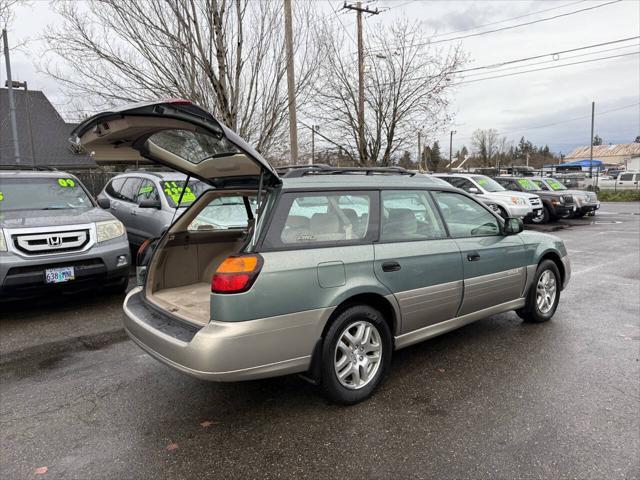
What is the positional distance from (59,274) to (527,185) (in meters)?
16.3

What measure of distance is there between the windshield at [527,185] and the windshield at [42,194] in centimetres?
1511

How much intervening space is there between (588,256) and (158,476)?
376 inches

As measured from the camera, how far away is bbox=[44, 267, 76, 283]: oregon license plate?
4.96 m

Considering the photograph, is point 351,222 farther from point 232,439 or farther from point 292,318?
point 232,439

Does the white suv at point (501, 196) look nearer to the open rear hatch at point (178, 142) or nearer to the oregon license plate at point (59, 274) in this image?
the oregon license plate at point (59, 274)

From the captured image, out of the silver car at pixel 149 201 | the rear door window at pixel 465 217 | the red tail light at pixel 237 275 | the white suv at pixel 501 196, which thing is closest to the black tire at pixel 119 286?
the silver car at pixel 149 201

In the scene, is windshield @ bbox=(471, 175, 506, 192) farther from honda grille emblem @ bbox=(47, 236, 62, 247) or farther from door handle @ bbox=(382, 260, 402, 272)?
honda grille emblem @ bbox=(47, 236, 62, 247)

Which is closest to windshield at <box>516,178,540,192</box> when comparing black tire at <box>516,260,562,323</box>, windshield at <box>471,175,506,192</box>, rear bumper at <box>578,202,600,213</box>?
rear bumper at <box>578,202,600,213</box>

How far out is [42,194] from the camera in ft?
20.5

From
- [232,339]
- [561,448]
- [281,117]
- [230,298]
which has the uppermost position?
[281,117]

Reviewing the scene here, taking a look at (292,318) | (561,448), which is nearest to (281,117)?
(292,318)

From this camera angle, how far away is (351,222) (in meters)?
3.34

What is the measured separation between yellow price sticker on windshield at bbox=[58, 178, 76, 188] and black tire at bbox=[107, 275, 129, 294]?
1.73 metres

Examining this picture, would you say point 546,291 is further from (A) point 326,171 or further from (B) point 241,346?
(B) point 241,346
